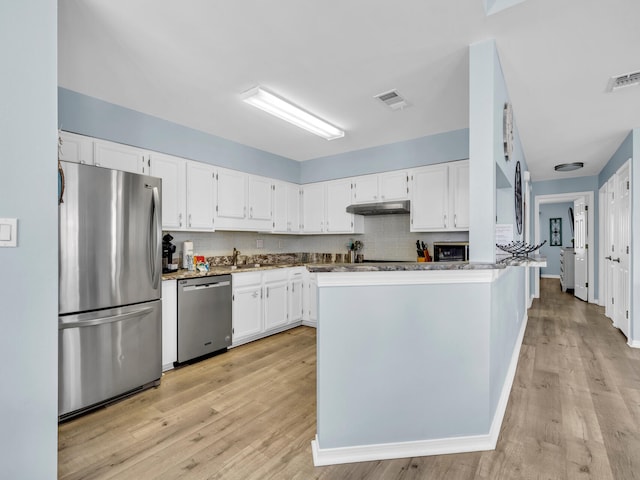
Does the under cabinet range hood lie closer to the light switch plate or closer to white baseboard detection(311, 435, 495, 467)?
white baseboard detection(311, 435, 495, 467)

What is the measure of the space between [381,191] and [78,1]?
3.36m

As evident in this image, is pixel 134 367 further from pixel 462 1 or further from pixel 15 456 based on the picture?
pixel 462 1

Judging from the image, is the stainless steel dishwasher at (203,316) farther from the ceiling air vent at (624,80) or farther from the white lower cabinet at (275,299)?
the ceiling air vent at (624,80)

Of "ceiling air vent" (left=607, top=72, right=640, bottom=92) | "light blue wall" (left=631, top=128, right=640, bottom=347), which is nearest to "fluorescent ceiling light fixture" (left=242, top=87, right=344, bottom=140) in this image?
"ceiling air vent" (left=607, top=72, right=640, bottom=92)

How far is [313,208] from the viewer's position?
4.87 metres

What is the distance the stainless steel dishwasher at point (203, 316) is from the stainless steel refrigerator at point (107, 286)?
0.37 metres

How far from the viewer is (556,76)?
250 cm

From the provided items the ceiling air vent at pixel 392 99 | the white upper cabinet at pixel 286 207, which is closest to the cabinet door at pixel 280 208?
the white upper cabinet at pixel 286 207

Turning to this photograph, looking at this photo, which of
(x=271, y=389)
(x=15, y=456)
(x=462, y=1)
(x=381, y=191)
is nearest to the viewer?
(x=15, y=456)

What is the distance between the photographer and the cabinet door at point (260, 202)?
422cm

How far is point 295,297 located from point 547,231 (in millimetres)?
9774

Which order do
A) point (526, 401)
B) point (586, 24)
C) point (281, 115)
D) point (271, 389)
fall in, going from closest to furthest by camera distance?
point (586, 24)
point (526, 401)
point (271, 389)
point (281, 115)

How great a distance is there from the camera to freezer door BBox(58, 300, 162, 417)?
2.17 m

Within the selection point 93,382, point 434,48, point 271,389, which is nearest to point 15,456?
point 93,382
